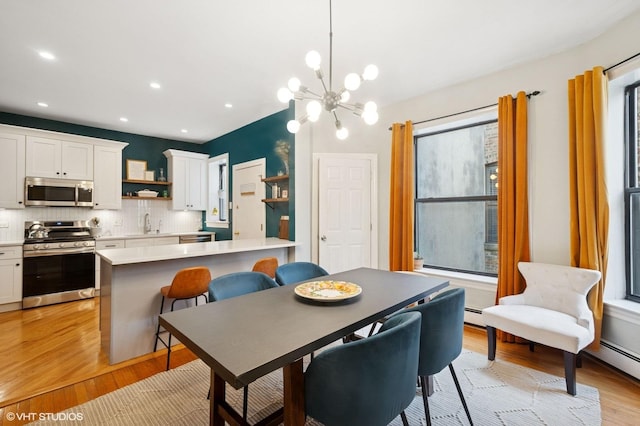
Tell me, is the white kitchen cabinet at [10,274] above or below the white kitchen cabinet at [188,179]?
below

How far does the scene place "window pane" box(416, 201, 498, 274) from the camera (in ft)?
11.6

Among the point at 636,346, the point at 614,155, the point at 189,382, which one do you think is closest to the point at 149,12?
the point at 189,382

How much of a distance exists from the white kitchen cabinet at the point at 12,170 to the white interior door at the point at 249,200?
292 cm

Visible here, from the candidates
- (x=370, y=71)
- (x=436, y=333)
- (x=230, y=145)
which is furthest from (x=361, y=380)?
(x=230, y=145)

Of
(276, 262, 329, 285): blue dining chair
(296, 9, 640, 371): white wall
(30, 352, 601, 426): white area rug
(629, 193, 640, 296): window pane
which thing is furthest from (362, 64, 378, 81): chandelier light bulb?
(629, 193, 640, 296): window pane

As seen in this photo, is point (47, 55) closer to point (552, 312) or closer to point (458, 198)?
point (458, 198)

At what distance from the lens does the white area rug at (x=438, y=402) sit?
74.5 inches

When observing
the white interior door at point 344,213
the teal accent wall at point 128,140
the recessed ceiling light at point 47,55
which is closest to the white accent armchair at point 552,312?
the white interior door at point 344,213

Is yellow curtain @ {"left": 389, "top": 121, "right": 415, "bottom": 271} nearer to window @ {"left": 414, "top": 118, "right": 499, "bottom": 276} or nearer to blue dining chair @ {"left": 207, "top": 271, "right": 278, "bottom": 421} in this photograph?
window @ {"left": 414, "top": 118, "right": 499, "bottom": 276}

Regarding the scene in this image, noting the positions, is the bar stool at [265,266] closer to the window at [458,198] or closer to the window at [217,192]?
the window at [458,198]

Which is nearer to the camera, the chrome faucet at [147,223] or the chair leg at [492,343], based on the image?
the chair leg at [492,343]

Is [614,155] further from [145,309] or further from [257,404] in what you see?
[145,309]

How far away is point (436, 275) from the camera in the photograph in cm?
370

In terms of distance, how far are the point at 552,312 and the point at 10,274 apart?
6.24 m
